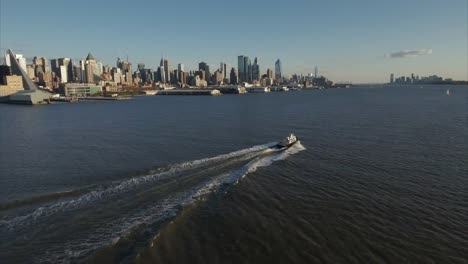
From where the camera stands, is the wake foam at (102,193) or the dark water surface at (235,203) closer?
the dark water surface at (235,203)

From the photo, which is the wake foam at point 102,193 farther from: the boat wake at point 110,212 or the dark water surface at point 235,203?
the dark water surface at point 235,203

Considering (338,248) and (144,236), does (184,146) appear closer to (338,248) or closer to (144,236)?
(144,236)

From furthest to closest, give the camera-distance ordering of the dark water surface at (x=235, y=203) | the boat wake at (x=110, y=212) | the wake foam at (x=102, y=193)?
the wake foam at (x=102, y=193), the boat wake at (x=110, y=212), the dark water surface at (x=235, y=203)

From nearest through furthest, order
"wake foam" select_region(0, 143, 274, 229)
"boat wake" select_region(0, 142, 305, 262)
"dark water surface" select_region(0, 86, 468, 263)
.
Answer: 1. "dark water surface" select_region(0, 86, 468, 263)
2. "boat wake" select_region(0, 142, 305, 262)
3. "wake foam" select_region(0, 143, 274, 229)

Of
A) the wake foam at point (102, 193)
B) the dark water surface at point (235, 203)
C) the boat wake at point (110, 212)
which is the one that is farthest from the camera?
the wake foam at point (102, 193)

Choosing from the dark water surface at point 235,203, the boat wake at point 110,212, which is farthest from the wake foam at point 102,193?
the dark water surface at point 235,203

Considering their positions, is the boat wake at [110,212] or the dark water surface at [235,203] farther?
the boat wake at [110,212]

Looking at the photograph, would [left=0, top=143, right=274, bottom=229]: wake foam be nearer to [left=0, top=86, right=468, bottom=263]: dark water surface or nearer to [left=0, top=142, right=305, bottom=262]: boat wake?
[left=0, top=142, right=305, bottom=262]: boat wake

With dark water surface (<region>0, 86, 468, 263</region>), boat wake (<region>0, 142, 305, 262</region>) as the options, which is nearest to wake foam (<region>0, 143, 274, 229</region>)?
boat wake (<region>0, 142, 305, 262</region>)

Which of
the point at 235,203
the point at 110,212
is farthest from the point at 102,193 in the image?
the point at 235,203
